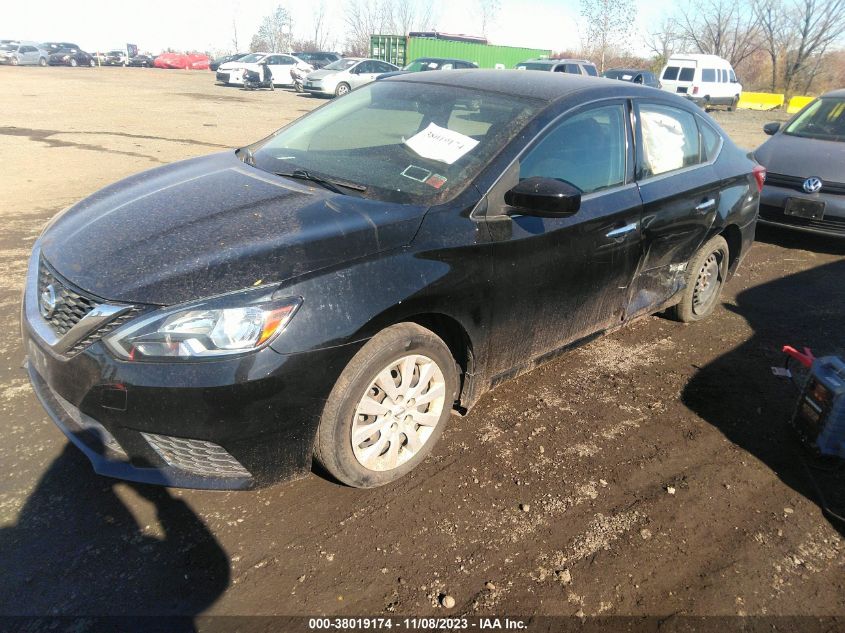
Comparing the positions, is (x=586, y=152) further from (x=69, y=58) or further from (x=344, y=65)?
(x=69, y=58)

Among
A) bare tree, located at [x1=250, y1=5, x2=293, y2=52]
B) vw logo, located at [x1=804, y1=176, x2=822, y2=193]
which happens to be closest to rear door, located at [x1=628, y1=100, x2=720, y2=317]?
vw logo, located at [x1=804, y1=176, x2=822, y2=193]

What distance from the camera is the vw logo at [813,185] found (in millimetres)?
6523

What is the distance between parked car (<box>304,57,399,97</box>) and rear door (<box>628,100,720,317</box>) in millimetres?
22090

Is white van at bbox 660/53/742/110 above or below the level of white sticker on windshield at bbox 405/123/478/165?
above

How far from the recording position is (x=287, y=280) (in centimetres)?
228

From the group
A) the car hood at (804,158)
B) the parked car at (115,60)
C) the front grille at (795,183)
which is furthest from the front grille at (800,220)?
the parked car at (115,60)

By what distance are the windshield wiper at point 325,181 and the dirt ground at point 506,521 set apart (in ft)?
4.50

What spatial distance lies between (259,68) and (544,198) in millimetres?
29330

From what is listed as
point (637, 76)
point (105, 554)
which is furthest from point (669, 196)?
point (637, 76)

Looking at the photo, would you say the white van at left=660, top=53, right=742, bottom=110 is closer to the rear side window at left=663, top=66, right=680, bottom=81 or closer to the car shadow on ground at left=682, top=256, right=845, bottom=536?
the rear side window at left=663, top=66, right=680, bottom=81

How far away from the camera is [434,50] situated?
35.7 metres

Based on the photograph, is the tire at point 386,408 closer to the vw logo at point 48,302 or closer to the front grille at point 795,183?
the vw logo at point 48,302

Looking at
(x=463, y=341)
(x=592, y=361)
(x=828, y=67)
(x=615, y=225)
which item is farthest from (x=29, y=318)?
(x=828, y=67)

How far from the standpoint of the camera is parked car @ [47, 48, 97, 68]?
42281 millimetres
